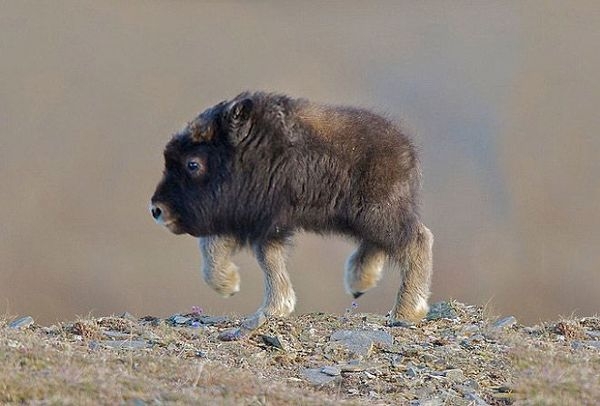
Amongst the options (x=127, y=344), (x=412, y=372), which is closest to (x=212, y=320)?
(x=127, y=344)

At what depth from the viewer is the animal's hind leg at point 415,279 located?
8.50m

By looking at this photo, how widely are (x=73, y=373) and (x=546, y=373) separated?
121 inches

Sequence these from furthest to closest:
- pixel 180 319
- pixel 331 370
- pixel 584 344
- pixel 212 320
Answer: pixel 180 319 < pixel 212 320 < pixel 584 344 < pixel 331 370

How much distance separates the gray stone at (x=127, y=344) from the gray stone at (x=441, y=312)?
9.70 feet

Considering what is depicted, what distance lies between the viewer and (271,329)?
7625 mm

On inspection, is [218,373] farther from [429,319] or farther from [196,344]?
[429,319]

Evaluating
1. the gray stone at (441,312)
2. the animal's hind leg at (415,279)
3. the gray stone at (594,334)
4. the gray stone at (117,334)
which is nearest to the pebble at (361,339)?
the animal's hind leg at (415,279)

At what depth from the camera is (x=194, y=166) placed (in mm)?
8000

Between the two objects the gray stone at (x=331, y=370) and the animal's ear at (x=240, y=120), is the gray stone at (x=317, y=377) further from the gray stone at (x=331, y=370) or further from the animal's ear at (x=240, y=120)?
the animal's ear at (x=240, y=120)

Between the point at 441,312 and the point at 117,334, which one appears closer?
the point at 117,334

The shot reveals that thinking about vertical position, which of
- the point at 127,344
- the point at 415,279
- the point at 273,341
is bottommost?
the point at 127,344

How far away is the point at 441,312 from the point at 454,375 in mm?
2344

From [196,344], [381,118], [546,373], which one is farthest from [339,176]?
[546,373]

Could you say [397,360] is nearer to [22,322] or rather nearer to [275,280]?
[275,280]
